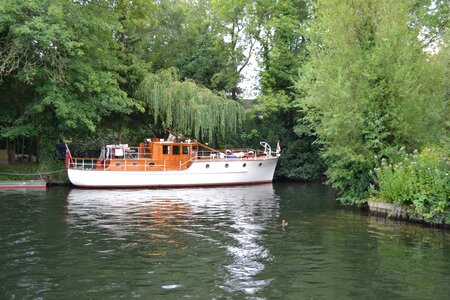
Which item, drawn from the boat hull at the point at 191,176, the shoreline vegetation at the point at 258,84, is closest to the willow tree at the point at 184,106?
the shoreline vegetation at the point at 258,84

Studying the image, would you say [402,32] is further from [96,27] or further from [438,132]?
[96,27]

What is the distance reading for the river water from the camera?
26.3 ft

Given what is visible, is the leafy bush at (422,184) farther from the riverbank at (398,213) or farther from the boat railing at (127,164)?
the boat railing at (127,164)

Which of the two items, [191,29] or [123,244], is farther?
[191,29]

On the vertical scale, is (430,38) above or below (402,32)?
above

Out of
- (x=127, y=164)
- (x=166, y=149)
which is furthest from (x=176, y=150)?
(x=127, y=164)

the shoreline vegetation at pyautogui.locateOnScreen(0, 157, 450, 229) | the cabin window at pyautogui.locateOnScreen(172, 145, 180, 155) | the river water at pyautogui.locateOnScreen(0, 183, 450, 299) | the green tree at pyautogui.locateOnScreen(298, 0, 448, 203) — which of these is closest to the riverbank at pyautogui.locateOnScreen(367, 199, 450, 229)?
the shoreline vegetation at pyautogui.locateOnScreen(0, 157, 450, 229)

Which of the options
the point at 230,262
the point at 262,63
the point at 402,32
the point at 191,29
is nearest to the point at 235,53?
the point at 262,63

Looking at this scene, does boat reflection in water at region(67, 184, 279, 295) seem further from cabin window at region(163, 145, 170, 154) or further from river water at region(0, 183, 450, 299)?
cabin window at region(163, 145, 170, 154)

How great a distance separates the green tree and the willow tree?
11.8 meters

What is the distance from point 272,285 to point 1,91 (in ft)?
82.0

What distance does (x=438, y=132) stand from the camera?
17500 millimetres

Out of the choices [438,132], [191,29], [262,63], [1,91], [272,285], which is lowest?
[272,285]

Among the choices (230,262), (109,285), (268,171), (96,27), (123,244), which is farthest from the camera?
(268,171)
